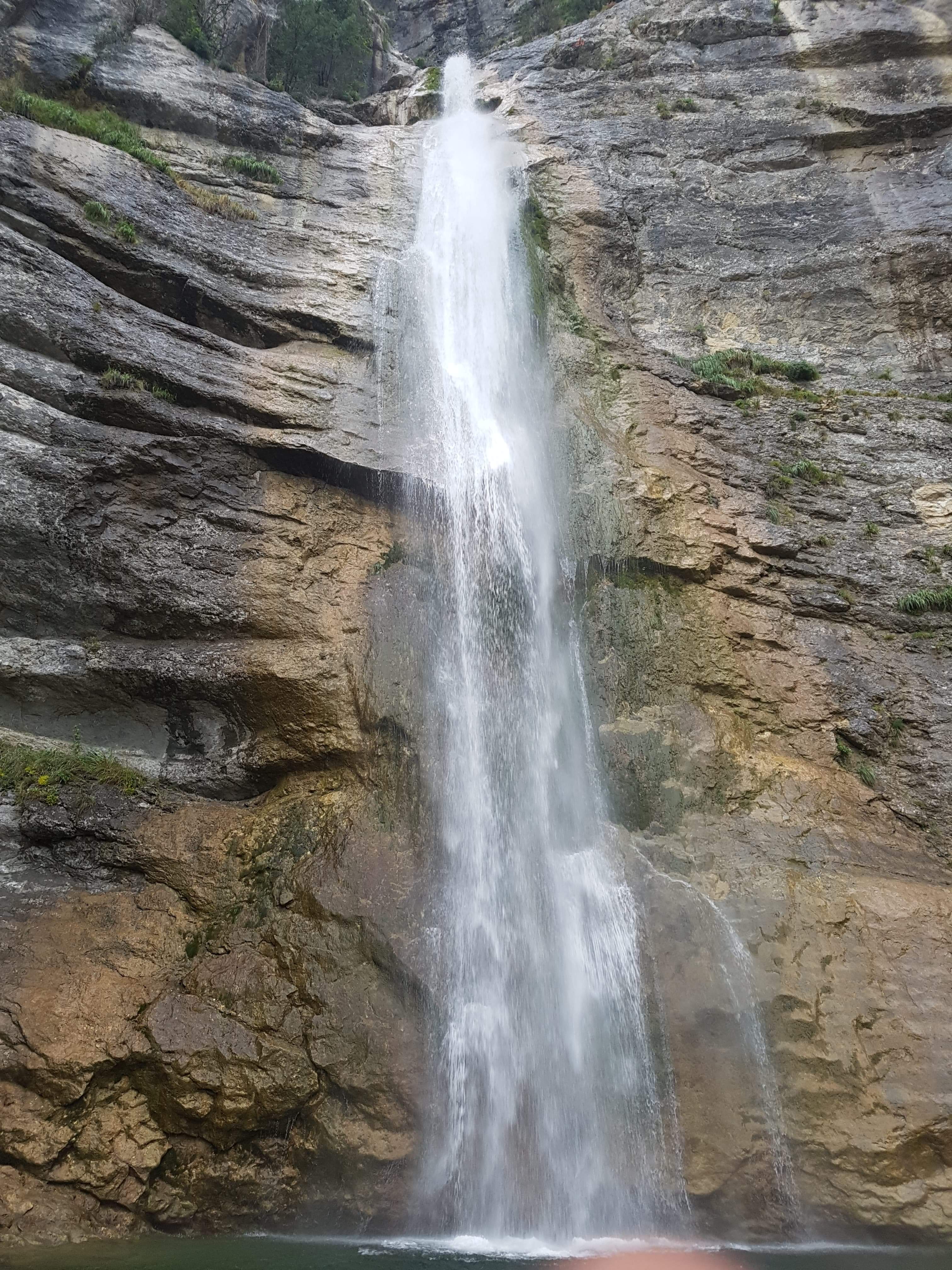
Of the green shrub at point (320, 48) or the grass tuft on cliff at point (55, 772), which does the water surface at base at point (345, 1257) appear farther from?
the green shrub at point (320, 48)

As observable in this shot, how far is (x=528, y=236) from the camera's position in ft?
49.3

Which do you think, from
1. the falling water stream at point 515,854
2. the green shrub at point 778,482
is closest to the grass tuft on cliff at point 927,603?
the green shrub at point 778,482

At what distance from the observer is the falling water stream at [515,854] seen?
22.3 feet

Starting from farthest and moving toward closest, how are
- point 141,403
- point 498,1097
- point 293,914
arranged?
point 141,403
point 293,914
point 498,1097

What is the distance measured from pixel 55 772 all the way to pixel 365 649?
3.44m

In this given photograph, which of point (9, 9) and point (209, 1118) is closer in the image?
point (209, 1118)

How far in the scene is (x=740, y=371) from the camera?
1335 centimetres

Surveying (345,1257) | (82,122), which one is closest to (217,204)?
(82,122)

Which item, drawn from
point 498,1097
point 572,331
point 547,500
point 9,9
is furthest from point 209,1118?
point 9,9

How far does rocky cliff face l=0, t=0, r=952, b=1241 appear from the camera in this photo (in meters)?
6.77

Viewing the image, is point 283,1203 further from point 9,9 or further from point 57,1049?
point 9,9

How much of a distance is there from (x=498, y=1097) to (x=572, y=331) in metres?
11.0

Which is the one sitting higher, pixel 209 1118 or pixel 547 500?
pixel 547 500

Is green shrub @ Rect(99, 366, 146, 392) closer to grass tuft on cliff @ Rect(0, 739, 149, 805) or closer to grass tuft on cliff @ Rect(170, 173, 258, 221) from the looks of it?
grass tuft on cliff @ Rect(0, 739, 149, 805)
